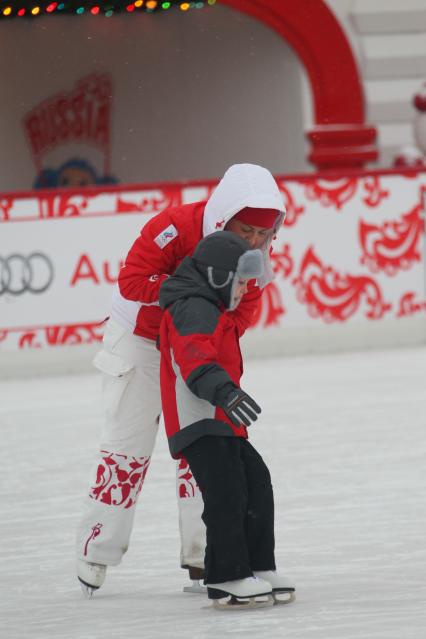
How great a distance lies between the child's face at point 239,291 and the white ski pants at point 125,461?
0.38 metres

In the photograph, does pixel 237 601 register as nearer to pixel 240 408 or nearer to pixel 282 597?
pixel 282 597

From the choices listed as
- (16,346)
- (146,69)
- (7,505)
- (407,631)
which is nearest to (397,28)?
(16,346)

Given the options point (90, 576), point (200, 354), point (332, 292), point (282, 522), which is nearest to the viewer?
A: point (200, 354)

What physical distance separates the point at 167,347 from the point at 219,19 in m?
12.0

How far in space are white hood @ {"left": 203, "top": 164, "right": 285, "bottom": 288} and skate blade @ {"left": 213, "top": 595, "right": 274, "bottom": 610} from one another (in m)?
0.71

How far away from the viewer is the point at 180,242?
3.38 m

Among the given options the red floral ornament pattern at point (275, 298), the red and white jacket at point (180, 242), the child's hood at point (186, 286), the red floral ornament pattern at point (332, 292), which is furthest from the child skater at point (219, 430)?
the red floral ornament pattern at point (332, 292)

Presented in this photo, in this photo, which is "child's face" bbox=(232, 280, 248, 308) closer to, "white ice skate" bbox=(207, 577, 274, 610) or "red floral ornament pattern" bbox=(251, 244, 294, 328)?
"white ice skate" bbox=(207, 577, 274, 610)

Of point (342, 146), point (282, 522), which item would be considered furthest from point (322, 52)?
point (282, 522)

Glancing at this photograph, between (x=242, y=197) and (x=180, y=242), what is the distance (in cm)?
22

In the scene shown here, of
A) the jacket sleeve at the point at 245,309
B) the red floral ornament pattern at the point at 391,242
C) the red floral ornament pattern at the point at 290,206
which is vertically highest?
the red floral ornament pattern at the point at 290,206

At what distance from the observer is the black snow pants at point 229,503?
316 cm

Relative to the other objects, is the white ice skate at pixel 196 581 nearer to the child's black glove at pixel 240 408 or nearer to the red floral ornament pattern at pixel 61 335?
the child's black glove at pixel 240 408

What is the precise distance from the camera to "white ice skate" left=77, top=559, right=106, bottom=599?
3.49 meters
